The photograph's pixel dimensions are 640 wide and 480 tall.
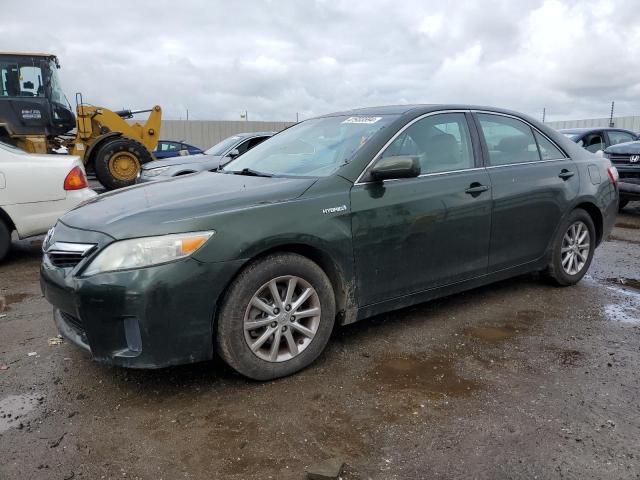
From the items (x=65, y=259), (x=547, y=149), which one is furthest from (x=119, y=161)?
(x=547, y=149)

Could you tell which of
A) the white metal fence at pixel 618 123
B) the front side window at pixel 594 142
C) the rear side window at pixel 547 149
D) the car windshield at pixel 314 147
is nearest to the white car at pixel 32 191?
the car windshield at pixel 314 147

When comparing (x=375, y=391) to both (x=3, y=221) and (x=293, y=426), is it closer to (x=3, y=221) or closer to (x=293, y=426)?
(x=293, y=426)

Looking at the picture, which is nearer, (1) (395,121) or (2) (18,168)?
(1) (395,121)

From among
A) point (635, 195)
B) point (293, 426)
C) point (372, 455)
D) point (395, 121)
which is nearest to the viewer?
point (372, 455)

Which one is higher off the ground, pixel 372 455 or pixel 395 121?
pixel 395 121

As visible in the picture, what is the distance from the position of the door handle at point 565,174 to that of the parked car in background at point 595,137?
6.78m

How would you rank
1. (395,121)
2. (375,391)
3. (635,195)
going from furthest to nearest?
(635,195) → (395,121) → (375,391)

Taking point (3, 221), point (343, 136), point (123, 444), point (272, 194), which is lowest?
point (123, 444)

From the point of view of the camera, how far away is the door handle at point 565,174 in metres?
4.56

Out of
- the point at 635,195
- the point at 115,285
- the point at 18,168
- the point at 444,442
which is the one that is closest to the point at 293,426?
the point at 444,442

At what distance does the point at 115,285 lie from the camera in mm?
2656

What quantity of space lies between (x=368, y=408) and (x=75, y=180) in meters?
4.65

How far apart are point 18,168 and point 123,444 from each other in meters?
4.35

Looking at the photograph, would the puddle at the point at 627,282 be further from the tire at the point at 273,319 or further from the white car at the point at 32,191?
the white car at the point at 32,191
